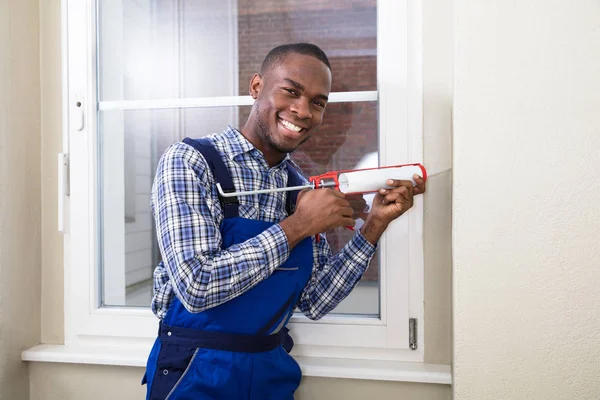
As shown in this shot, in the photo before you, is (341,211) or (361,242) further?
(361,242)

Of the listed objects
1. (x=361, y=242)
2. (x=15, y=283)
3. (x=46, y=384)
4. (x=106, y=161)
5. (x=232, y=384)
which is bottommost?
(x=46, y=384)

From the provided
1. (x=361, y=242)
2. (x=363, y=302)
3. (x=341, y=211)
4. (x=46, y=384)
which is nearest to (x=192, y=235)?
(x=341, y=211)

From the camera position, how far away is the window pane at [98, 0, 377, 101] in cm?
140

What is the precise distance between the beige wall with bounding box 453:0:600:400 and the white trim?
0.39 m

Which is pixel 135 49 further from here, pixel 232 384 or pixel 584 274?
pixel 584 274

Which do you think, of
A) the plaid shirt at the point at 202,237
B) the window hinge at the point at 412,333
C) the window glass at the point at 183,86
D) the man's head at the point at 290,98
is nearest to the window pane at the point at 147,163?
the window glass at the point at 183,86

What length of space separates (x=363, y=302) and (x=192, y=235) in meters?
0.63

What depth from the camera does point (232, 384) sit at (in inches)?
Result: 41.1

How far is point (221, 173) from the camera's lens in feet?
3.56

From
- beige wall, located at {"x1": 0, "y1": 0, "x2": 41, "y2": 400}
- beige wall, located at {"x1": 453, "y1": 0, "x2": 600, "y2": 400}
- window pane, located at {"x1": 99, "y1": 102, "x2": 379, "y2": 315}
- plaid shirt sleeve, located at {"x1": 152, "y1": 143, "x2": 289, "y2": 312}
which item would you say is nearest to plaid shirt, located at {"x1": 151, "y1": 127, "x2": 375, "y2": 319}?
plaid shirt sleeve, located at {"x1": 152, "y1": 143, "x2": 289, "y2": 312}

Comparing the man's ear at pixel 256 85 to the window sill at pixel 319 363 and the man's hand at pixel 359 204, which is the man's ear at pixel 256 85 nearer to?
the man's hand at pixel 359 204

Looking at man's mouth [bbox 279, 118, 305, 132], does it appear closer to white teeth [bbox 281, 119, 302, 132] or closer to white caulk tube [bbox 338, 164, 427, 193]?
white teeth [bbox 281, 119, 302, 132]

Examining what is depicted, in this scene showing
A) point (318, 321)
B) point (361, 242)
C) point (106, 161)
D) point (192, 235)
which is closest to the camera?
point (192, 235)

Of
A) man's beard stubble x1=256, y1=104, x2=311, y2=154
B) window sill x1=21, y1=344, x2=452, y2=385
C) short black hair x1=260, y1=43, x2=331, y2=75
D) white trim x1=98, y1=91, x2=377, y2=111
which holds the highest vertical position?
short black hair x1=260, y1=43, x2=331, y2=75
